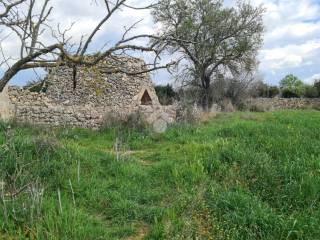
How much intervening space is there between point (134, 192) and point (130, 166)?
44.5 inches

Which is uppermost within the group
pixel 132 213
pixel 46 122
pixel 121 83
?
pixel 121 83

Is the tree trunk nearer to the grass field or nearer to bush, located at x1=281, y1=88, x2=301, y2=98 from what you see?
bush, located at x1=281, y1=88, x2=301, y2=98

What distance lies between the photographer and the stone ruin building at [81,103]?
44.5 ft

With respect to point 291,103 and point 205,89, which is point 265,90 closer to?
point 291,103

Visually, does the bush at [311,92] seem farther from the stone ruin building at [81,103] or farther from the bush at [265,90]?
the stone ruin building at [81,103]

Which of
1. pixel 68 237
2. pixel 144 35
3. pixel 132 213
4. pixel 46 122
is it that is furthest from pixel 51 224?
pixel 46 122

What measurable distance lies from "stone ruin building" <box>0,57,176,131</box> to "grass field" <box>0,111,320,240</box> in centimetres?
232

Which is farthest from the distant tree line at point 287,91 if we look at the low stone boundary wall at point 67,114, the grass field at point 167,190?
the grass field at point 167,190

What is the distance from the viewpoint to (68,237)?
5.09 metres

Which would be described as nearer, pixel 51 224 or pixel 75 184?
pixel 51 224

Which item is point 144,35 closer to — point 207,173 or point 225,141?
point 207,173

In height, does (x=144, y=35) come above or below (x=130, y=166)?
above

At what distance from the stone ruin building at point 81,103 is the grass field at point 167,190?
7.61 feet

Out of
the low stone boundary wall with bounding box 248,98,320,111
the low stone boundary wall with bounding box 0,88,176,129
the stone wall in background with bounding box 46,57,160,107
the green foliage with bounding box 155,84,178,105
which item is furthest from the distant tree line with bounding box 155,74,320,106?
the low stone boundary wall with bounding box 0,88,176,129
